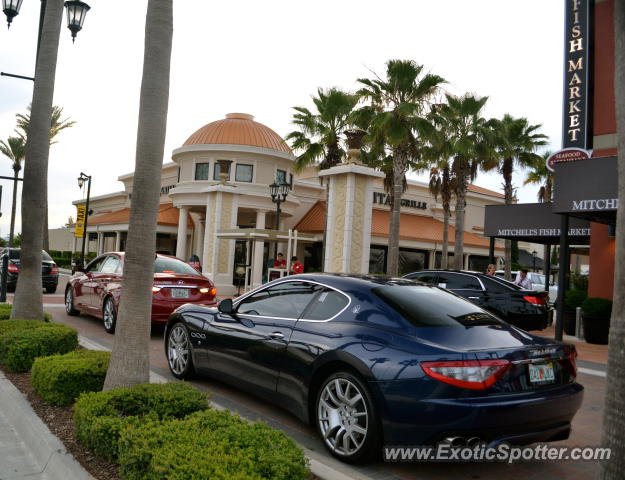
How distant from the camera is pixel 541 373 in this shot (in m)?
3.82

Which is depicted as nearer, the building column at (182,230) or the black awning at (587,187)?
the black awning at (587,187)

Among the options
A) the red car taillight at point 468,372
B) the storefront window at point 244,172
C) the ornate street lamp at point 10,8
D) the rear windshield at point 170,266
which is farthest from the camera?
the storefront window at point 244,172

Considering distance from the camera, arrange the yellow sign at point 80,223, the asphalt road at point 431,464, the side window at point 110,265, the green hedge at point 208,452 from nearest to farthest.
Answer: the green hedge at point 208,452
the asphalt road at point 431,464
the side window at point 110,265
the yellow sign at point 80,223

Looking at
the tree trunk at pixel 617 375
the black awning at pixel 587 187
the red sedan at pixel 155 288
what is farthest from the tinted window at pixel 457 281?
the tree trunk at pixel 617 375

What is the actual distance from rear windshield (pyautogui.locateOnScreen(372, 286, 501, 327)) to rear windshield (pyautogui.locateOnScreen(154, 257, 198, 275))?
22.0 ft

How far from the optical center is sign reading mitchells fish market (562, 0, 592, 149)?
13812mm

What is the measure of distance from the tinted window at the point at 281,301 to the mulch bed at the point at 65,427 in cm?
193

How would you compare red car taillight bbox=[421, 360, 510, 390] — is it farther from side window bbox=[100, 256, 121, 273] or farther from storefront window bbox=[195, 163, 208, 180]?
storefront window bbox=[195, 163, 208, 180]

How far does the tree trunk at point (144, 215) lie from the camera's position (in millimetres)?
4699

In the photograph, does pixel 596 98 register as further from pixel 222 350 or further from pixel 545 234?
pixel 222 350

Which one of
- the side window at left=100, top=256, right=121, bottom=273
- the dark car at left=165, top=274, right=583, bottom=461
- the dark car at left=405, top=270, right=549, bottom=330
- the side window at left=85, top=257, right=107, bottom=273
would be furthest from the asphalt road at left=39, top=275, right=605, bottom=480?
the side window at left=85, top=257, right=107, bottom=273

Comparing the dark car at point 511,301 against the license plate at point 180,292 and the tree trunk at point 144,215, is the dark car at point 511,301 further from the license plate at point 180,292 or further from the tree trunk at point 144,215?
the tree trunk at point 144,215

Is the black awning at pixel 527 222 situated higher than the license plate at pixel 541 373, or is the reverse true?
the black awning at pixel 527 222

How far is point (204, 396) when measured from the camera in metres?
4.35
